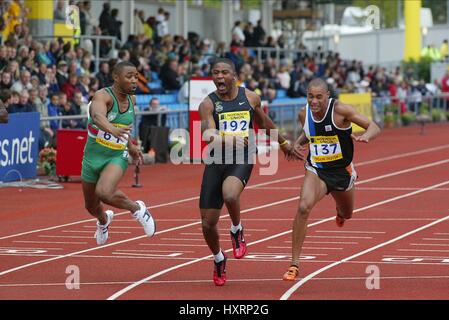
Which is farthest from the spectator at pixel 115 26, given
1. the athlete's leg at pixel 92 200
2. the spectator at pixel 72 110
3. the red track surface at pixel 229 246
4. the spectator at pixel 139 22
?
the athlete's leg at pixel 92 200

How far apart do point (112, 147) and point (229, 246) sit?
8.10 ft

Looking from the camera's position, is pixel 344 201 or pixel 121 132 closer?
pixel 121 132

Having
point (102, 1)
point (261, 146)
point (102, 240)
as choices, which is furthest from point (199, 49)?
point (102, 240)

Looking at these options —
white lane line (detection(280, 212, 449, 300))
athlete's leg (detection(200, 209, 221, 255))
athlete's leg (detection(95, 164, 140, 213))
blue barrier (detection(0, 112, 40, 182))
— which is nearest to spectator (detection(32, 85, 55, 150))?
blue barrier (detection(0, 112, 40, 182))

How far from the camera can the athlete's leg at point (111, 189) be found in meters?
13.1

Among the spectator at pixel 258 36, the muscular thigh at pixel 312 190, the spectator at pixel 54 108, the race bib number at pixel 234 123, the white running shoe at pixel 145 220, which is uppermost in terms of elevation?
the spectator at pixel 258 36

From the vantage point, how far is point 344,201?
12906 mm

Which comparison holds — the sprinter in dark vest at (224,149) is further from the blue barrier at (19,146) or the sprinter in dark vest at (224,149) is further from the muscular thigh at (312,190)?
the blue barrier at (19,146)

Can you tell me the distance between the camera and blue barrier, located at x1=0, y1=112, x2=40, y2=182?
21812mm

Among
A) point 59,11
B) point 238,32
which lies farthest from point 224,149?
point 238,32

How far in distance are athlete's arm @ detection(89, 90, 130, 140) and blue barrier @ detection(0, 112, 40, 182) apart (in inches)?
342

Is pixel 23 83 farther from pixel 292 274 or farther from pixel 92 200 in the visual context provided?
pixel 292 274

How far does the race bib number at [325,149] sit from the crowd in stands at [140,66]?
627 cm
